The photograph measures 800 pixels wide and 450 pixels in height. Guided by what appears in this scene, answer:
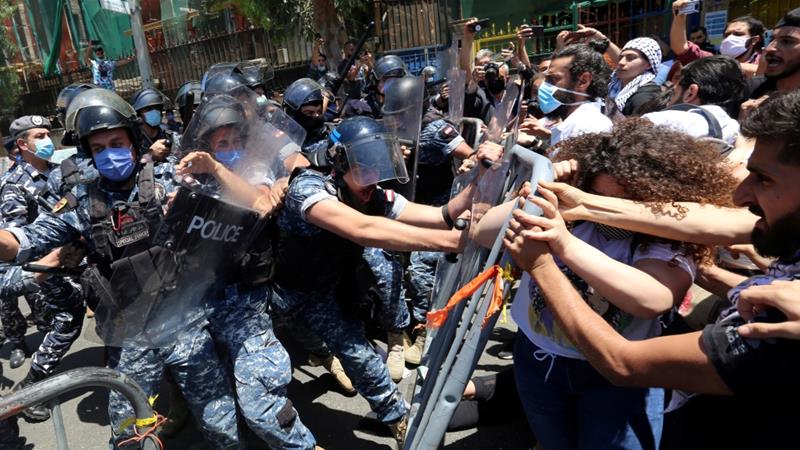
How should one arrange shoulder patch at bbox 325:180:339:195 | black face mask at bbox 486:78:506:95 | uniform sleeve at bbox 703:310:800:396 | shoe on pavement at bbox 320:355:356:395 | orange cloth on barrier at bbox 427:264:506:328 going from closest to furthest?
uniform sleeve at bbox 703:310:800:396, orange cloth on barrier at bbox 427:264:506:328, shoulder patch at bbox 325:180:339:195, shoe on pavement at bbox 320:355:356:395, black face mask at bbox 486:78:506:95

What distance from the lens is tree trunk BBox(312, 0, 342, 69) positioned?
13023 mm

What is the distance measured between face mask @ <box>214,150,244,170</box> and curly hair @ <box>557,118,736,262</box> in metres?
1.49

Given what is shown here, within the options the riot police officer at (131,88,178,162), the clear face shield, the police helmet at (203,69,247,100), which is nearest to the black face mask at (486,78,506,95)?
the police helmet at (203,69,247,100)

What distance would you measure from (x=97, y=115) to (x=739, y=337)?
273 centimetres

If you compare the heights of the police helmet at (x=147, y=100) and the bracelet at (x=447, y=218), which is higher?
the police helmet at (x=147, y=100)

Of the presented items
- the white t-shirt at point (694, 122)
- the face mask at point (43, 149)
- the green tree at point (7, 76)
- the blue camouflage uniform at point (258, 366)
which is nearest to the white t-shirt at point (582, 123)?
the white t-shirt at point (694, 122)

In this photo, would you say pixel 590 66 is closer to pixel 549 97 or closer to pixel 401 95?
pixel 549 97

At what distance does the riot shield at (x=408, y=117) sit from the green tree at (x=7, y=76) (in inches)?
767

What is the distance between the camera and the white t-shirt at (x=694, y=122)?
2.44 m

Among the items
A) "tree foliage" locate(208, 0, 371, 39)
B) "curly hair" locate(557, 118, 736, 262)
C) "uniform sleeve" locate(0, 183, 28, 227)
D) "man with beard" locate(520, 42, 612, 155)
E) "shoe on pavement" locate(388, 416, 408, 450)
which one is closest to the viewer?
"curly hair" locate(557, 118, 736, 262)

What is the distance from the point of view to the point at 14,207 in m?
4.48

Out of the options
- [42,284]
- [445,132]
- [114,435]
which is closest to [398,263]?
[445,132]

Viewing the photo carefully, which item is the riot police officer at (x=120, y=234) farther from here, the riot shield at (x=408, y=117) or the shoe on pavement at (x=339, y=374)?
the riot shield at (x=408, y=117)

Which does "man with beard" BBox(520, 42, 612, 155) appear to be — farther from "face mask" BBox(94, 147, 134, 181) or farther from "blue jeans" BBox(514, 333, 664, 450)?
"face mask" BBox(94, 147, 134, 181)
